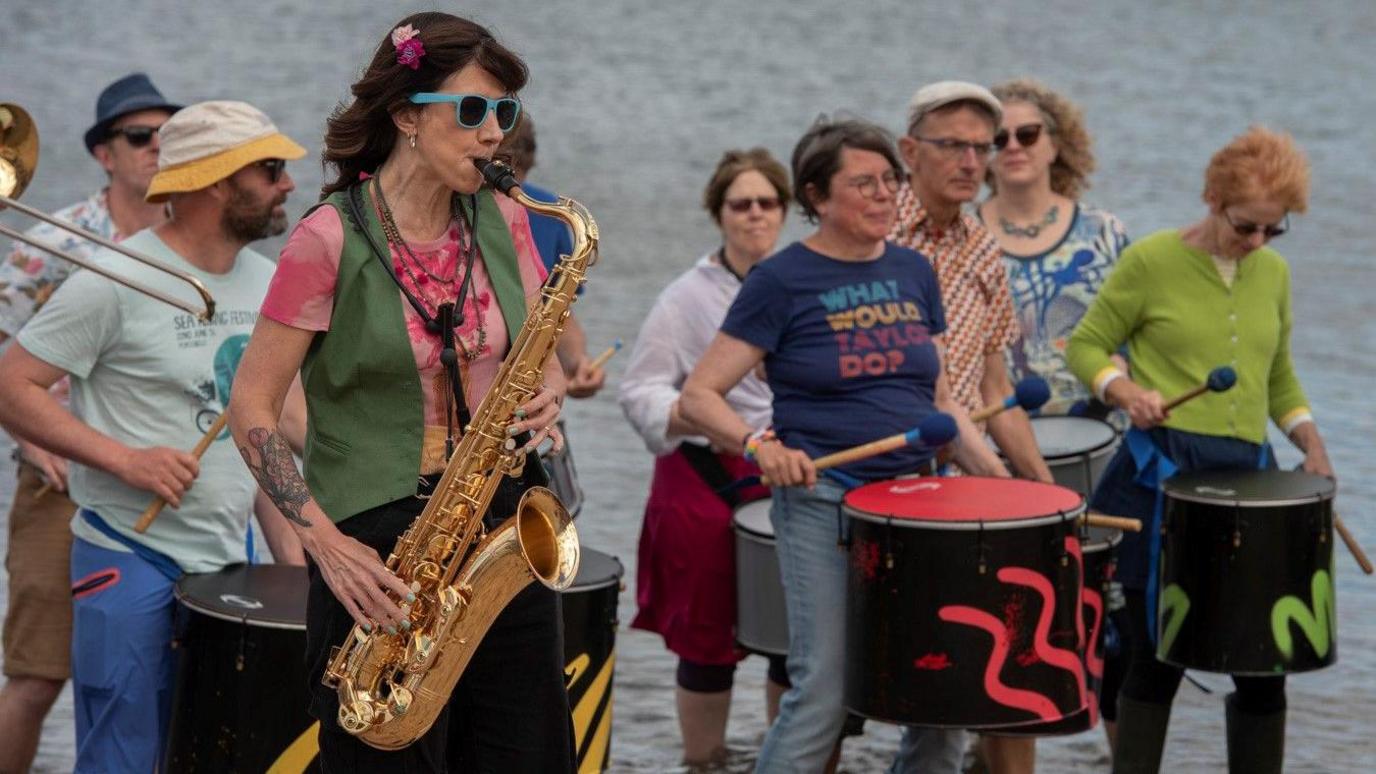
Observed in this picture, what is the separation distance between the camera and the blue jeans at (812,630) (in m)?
5.39

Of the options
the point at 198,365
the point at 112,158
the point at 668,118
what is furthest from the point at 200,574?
the point at 668,118

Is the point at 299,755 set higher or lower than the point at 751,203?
lower

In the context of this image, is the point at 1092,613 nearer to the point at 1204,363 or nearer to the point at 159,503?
the point at 1204,363

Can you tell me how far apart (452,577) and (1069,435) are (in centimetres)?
328

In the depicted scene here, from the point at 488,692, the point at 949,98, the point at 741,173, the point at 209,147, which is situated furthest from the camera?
the point at 741,173

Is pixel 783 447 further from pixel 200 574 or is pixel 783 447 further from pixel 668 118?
→ pixel 668 118

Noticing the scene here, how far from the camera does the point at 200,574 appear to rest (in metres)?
5.27

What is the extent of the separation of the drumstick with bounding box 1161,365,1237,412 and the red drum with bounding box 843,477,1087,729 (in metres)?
1.03

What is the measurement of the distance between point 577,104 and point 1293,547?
19.3m

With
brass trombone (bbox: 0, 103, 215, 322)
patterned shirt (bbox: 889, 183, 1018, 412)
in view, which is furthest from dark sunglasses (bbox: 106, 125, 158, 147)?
patterned shirt (bbox: 889, 183, 1018, 412)

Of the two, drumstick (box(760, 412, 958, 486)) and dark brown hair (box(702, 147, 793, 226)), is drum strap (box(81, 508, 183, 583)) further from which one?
dark brown hair (box(702, 147, 793, 226))

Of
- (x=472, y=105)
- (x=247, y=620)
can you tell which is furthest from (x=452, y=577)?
(x=247, y=620)

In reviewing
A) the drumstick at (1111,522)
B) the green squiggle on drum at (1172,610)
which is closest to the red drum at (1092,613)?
the drumstick at (1111,522)

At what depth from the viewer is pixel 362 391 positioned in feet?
13.1
